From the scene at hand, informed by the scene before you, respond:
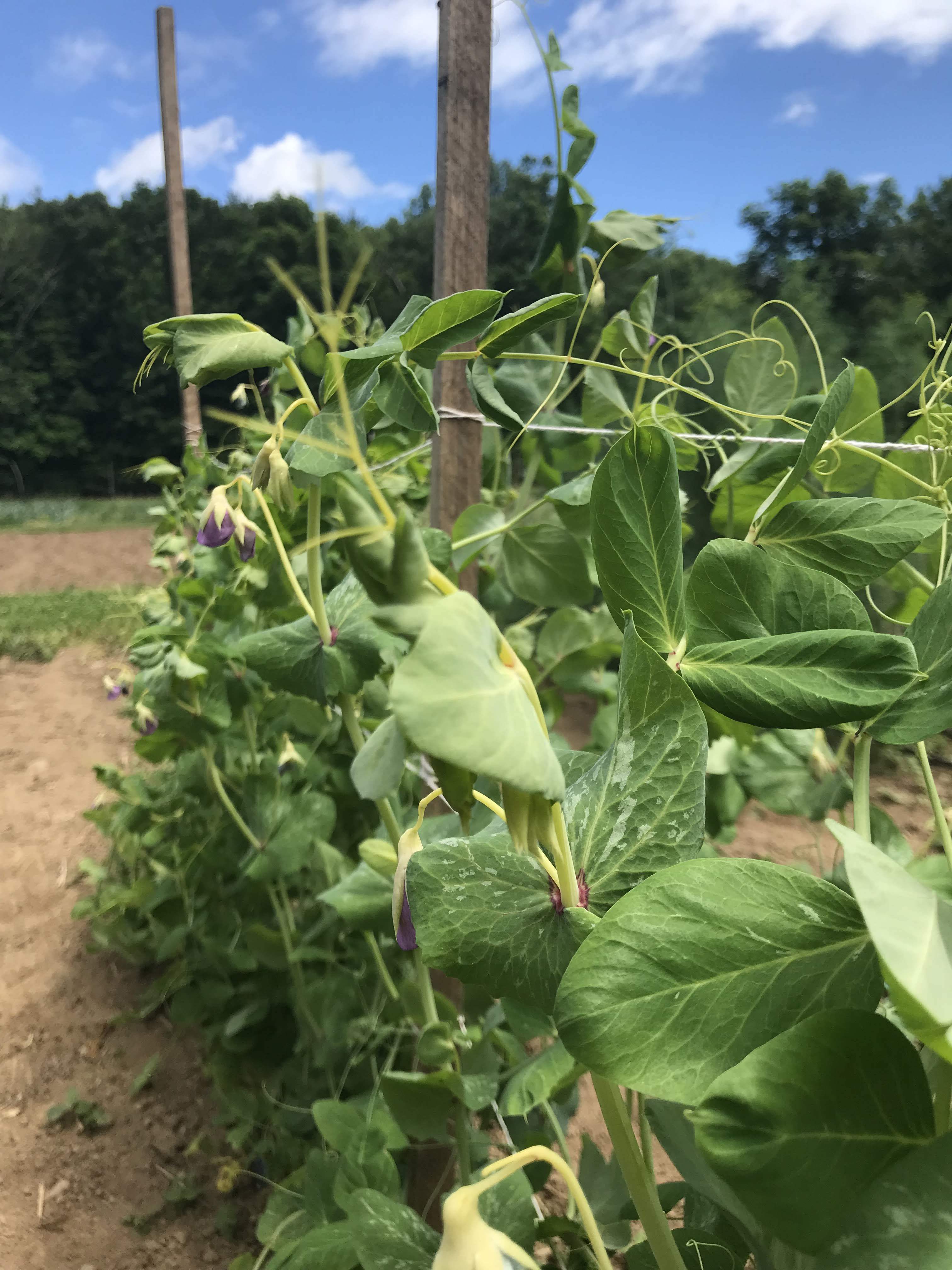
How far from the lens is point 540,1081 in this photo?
401 millimetres

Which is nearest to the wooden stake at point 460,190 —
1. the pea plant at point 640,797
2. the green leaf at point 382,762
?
the pea plant at point 640,797

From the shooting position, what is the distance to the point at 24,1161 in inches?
49.1

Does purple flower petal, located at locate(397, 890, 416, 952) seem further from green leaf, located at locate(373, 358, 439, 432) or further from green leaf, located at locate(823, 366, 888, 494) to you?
green leaf, located at locate(823, 366, 888, 494)

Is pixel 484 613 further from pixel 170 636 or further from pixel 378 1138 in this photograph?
pixel 170 636

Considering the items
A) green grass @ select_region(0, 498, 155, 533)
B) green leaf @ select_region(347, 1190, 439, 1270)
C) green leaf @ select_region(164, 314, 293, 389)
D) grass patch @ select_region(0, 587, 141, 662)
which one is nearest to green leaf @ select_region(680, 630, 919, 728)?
green leaf @ select_region(164, 314, 293, 389)

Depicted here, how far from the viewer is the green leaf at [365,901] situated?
0.67m

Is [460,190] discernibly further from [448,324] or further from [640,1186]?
[640,1186]

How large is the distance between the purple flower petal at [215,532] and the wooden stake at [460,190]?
23cm

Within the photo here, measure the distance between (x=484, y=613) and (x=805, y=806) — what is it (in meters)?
0.65

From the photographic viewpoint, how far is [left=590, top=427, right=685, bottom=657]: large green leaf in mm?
267

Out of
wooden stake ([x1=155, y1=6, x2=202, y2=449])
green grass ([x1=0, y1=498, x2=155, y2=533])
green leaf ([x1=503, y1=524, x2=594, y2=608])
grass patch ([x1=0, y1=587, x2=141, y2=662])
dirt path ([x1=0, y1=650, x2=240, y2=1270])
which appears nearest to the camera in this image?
green leaf ([x1=503, y1=524, x2=594, y2=608])

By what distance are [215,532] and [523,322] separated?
41cm

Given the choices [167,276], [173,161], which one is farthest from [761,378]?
[167,276]

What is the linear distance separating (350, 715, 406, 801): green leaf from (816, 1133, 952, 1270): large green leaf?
0.47 feet
